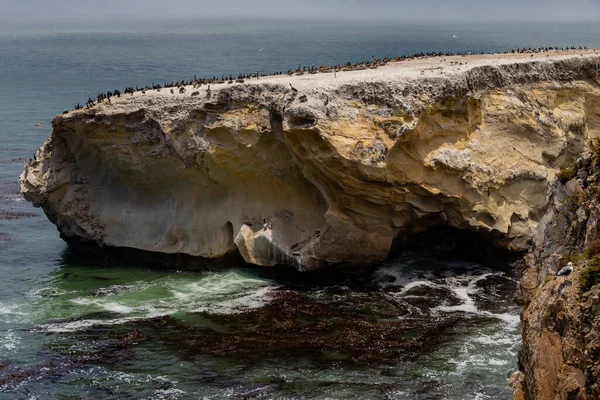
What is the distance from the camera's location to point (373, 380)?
25.0 metres

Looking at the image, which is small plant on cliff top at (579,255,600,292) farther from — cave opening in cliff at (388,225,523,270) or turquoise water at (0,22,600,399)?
cave opening in cliff at (388,225,523,270)

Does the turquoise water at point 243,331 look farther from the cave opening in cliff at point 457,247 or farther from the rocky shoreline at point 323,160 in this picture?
the rocky shoreline at point 323,160

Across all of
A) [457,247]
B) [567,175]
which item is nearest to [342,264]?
[457,247]

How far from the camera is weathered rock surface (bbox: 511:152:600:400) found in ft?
46.9

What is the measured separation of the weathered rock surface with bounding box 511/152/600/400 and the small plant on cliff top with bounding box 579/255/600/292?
141 mm

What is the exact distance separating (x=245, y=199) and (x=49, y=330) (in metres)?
9.60

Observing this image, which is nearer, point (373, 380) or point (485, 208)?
point (373, 380)

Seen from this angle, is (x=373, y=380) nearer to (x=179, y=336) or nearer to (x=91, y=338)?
(x=179, y=336)

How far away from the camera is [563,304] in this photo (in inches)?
595

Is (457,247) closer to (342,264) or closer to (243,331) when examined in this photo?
(342,264)

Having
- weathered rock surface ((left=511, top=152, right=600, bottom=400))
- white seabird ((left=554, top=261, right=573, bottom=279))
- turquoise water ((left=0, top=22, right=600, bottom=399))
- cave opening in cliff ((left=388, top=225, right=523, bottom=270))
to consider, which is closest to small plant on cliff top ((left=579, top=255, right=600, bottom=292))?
weathered rock surface ((left=511, top=152, right=600, bottom=400))

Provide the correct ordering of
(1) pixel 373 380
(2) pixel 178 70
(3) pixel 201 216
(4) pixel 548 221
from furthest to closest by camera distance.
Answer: (2) pixel 178 70 < (3) pixel 201 216 < (1) pixel 373 380 < (4) pixel 548 221

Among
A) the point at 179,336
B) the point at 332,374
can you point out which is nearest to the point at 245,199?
the point at 179,336

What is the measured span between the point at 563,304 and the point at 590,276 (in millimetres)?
752
